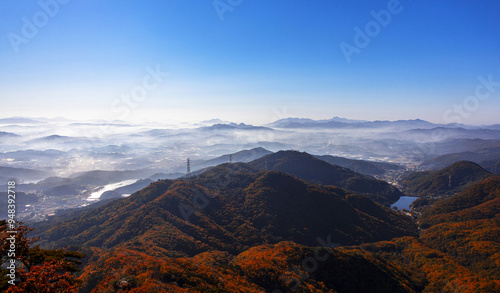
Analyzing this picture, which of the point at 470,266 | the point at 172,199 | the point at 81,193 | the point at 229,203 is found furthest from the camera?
the point at 81,193

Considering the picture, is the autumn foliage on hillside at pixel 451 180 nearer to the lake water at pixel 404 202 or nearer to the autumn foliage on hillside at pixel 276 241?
the lake water at pixel 404 202

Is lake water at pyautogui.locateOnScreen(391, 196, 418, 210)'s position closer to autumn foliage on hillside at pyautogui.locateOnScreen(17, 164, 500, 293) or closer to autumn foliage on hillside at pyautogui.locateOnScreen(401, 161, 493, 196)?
autumn foliage on hillside at pyautogui.locateOnScreen(401, 161, 493, 196)

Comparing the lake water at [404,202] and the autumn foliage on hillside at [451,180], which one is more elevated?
the autumn foliage on hillside at [451,180]

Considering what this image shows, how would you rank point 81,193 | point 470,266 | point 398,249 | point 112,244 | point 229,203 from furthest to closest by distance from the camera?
point 81,193, point 229,203, point 398,249, point 112,244, point 470,266

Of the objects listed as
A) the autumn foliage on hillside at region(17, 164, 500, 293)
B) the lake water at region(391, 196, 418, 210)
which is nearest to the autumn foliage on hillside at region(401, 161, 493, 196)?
the lake water at region(391, 196, 418, 210)

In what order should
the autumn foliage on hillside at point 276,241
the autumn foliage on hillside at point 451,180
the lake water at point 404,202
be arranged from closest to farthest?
the autumn foliage on hillside at point 276,241 → the lake water at point 404,202 → the autumn foliage on hillside at point 451,180

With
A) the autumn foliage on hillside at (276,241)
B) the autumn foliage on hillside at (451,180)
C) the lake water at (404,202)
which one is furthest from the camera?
the autumn foliage on hillside at (451,180)

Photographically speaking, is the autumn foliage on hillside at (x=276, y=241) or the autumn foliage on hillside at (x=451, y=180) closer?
the autumn foliage on hillside at (x=276, y=241)

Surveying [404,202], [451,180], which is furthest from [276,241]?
[451,180]

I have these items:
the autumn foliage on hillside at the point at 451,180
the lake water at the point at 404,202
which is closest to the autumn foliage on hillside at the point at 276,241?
the lake water at the point at 404,202

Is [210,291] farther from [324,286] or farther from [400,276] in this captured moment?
[400,276]

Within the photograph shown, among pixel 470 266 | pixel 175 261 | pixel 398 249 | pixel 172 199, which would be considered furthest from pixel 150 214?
pixel 470 266
